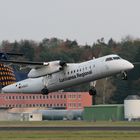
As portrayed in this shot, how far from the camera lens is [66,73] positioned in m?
81.6

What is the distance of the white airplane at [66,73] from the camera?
253ft

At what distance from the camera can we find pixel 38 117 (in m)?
130
